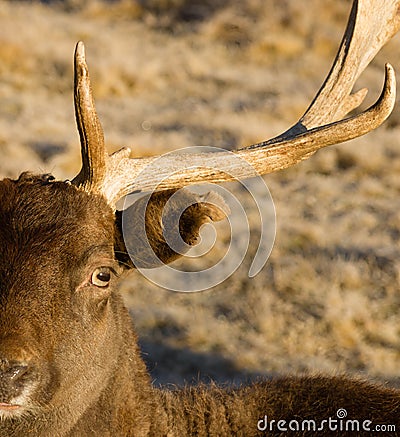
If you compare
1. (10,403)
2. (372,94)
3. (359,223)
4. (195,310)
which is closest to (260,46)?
(372,94)

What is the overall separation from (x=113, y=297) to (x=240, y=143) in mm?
10040

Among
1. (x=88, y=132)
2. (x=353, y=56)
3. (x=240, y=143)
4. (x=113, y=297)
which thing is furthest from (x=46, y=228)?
(x=240, y=143)

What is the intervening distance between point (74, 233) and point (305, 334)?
464cm

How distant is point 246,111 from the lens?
15656 millimetres

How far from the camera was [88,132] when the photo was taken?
4.12 m

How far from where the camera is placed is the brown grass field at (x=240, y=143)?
8086mm

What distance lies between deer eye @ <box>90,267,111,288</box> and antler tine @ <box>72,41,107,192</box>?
0.44m

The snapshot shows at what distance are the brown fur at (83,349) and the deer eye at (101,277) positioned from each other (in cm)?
2

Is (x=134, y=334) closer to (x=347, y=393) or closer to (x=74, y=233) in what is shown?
(x=74, y=233)
